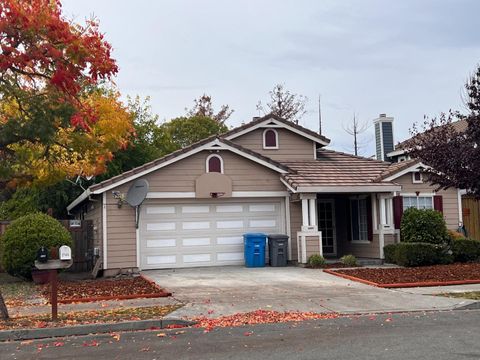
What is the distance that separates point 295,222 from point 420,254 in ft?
13.5

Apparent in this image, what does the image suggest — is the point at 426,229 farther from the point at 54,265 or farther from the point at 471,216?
the point at 54,265

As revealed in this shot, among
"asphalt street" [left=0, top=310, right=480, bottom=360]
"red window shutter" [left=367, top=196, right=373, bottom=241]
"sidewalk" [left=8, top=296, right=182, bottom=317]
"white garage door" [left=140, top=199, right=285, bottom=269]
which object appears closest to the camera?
"asphalt street" [left=0, top=310, right=480, bottom=360]

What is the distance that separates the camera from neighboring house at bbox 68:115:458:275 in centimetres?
1764

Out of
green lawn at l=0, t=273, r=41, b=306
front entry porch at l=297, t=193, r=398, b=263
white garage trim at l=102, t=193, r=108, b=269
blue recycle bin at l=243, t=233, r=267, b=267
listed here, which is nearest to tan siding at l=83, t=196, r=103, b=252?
white garage trim at l=102, t=193, r=108, b=269

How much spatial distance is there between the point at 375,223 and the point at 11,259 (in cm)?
1152

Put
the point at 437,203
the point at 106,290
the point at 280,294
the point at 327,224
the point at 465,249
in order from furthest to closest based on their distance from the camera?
the point at 327,224
the point at 437,203
the point at 465,249
the point at 106,290
the point at 280,294

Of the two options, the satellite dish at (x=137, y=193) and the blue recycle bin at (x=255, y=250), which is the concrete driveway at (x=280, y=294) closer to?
the blue recycle bin at (x=255, y=250)

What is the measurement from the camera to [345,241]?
70.4 ft

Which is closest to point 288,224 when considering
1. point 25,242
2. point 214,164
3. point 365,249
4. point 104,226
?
point 365,249

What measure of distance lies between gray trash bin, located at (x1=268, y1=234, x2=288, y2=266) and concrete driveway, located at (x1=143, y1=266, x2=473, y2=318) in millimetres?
1590

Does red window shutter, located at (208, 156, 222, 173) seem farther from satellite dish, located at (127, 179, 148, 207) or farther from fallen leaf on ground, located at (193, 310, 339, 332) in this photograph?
fallen leaf on ground, located at (193, 310, 339, 332)

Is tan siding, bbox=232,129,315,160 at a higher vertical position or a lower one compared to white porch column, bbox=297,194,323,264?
higher

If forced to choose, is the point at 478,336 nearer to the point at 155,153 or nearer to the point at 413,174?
the point at 413,174

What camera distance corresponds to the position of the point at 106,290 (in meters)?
13.8
